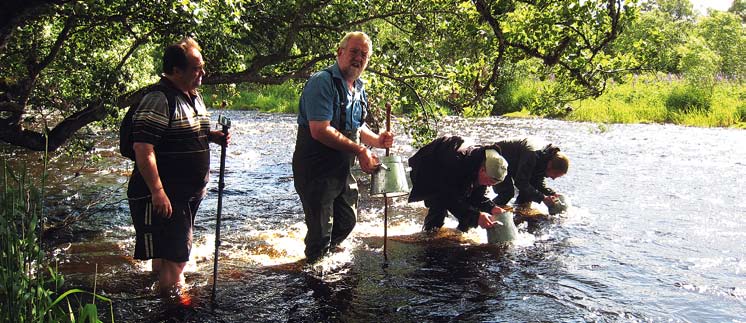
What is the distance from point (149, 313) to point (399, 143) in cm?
1231

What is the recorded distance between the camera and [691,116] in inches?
805

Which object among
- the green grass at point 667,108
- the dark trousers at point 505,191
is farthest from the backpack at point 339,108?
the green grass at point 667,108

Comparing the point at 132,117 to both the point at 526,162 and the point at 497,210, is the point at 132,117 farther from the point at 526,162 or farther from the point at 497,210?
the point at 526,162

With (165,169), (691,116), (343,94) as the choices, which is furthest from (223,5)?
(691,116)

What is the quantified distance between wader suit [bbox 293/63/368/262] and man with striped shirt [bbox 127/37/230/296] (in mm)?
895

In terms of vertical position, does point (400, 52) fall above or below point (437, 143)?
above

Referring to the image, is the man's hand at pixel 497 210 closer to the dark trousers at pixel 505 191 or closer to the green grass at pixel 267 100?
the dark trousers at pixel 505 191

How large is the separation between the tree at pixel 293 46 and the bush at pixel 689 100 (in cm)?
1513

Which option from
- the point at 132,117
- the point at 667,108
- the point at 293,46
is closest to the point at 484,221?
the point at 132,117

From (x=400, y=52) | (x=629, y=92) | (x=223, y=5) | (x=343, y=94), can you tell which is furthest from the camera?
(x=629, y=92)

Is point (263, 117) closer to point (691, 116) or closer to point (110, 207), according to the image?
point (691, 116)

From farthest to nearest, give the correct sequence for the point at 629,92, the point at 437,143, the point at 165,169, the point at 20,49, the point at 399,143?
the point at 629,92 → the point at 399,143 → the point at 20,49 → the point at 437,143 → the point at 165,169

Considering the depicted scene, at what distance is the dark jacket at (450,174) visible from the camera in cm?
644

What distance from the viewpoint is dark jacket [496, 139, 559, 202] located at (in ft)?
26.2
